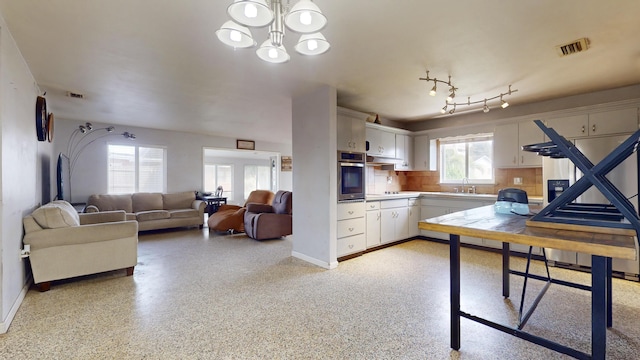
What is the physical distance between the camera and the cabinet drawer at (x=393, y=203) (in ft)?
14.9

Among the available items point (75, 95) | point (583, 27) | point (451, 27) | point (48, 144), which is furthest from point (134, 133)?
point (583, 27)

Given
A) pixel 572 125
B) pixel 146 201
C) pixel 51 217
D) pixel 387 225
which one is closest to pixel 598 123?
pixel 572 125

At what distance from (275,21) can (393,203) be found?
3706 millimetres

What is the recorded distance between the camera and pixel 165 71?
3121 millimetres

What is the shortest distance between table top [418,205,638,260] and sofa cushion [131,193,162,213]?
617 centimetres

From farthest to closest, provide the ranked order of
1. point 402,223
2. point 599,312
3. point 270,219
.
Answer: point 270,219, point 402,223, point 599,312

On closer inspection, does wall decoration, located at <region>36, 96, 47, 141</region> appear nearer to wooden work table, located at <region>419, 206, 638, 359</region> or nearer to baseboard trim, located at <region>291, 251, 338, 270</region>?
baseboard trim, located at <region>291, 251, 338, 270</region>

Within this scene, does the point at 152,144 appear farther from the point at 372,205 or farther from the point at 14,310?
the point at 372,205

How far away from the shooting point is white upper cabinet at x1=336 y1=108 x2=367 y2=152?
3934 millimetres

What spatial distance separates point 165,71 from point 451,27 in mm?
2939

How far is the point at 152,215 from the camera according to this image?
5.79 meters

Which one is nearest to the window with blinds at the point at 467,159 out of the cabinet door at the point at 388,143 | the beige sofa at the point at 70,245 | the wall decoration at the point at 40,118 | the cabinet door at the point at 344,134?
the cabinet door at the point at 388,143

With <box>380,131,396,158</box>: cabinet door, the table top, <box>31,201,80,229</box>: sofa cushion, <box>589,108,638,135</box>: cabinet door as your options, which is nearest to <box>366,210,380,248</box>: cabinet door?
<box>380,131,396,158</box>: cabinet door

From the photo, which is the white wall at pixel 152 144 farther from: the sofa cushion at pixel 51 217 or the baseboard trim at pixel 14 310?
the baseboard trim at pixel 14 310
